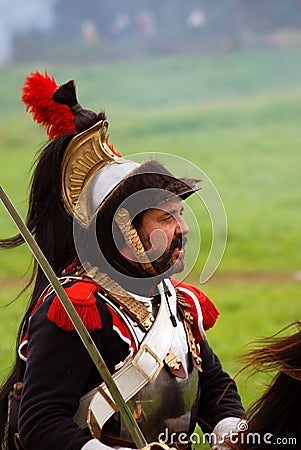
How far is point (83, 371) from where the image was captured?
7.92 feet

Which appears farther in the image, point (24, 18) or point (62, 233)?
point (24, 18)

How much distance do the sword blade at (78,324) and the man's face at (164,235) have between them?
0.29 metres

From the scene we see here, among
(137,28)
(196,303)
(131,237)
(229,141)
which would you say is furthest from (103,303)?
(137,28)

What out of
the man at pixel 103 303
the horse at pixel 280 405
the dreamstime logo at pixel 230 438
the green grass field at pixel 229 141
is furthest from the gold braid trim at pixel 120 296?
the green grass field at pixel 229 141

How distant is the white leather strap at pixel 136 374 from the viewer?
2.43m

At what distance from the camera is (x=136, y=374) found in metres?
2.48

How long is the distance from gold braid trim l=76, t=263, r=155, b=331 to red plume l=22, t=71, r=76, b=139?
378mm

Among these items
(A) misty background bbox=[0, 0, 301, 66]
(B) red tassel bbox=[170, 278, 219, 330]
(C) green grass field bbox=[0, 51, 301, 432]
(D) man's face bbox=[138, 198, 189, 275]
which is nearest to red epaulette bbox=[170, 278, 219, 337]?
(B) red tassel bbox=[170, 278, 219, 330]

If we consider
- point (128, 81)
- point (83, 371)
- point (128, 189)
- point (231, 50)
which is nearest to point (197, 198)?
point (128, 189)

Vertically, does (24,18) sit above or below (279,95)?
above

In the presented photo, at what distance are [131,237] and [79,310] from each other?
0.70 ft

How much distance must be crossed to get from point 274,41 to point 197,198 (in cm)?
1314

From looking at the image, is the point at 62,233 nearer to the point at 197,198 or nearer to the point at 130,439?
the point at 197,198

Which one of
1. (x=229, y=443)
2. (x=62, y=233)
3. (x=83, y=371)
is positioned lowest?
(x=229, y=443)
